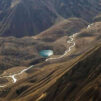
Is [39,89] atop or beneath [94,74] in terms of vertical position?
beneath

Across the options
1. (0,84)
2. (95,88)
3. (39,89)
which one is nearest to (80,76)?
(95,88)

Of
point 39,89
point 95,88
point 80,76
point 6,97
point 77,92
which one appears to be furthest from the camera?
point 6,97

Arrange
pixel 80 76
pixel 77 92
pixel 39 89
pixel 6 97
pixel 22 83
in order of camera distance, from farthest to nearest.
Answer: pixel 22 83 < pixel 6 97 < pixel 39 89 < pixel 80 76 < pixel 77 92

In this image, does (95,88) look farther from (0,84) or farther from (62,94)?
(0,84)

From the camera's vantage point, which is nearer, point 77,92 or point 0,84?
point 77,92

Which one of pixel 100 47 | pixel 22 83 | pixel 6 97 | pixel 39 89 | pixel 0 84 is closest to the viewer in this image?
pixel 100 47

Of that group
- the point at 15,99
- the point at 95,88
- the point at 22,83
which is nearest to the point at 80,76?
the point at 95,88

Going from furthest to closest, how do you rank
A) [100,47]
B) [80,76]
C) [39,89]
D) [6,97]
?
[6,97]
[39,89]
[100,47]
[80,76]

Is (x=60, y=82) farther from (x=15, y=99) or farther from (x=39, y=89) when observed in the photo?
(x=15, y=99)

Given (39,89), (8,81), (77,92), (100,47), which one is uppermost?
(100,47)
